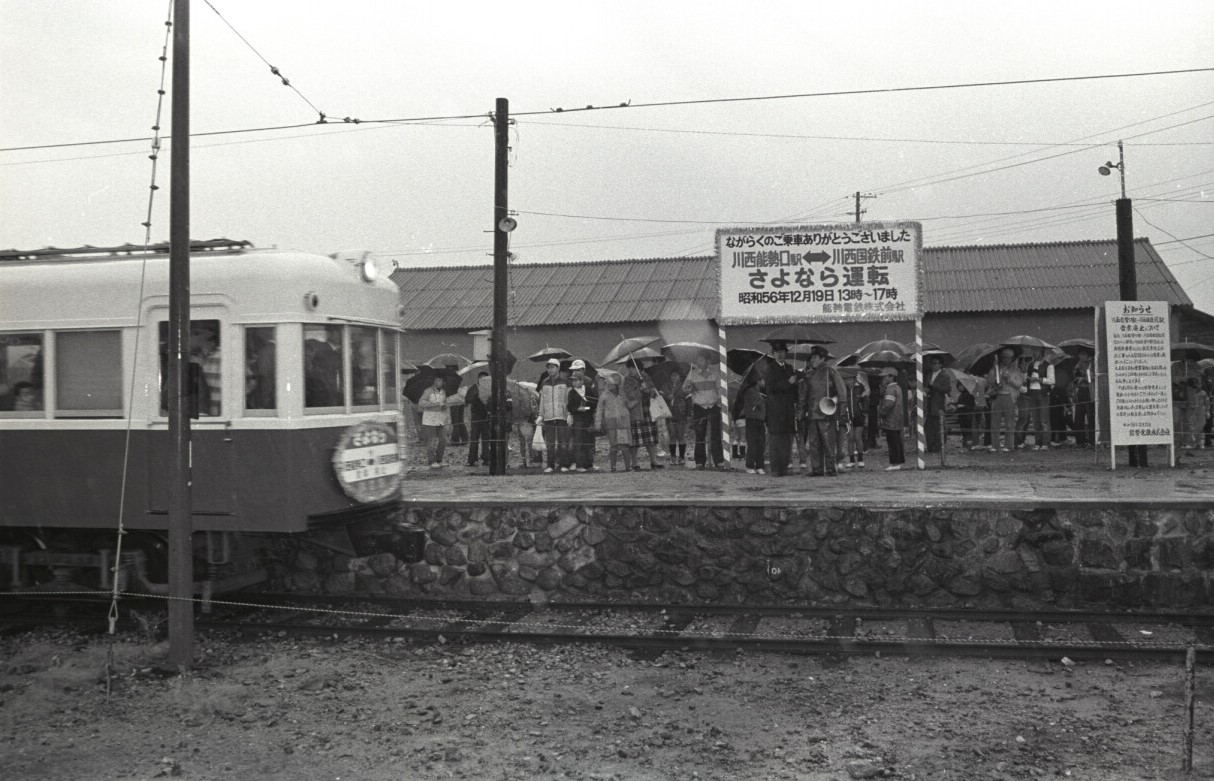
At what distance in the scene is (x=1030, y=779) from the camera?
5.86m

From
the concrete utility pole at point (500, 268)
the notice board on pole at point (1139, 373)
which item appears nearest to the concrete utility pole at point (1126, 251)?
the notice board on pole at point (1139, 373)

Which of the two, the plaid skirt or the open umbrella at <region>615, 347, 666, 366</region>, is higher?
the open umbrella at <region>615, 347, 666, 366</region>

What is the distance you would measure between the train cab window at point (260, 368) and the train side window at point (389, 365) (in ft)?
4.34

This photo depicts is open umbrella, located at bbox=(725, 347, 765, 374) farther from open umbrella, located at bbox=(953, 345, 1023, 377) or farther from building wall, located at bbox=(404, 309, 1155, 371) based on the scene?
building wall, located at bbox=(404, 309, 1155, 371)

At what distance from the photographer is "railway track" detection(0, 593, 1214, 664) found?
8578 mm

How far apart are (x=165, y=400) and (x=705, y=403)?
8578mm

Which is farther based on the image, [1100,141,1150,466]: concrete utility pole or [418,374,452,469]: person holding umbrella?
[418,374,452,469]: person holding umbrella

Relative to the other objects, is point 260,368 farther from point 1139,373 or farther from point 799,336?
point 1139,373

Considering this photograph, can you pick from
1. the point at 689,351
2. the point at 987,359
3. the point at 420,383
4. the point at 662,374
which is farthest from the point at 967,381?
the point at 420,383

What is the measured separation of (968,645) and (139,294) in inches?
294

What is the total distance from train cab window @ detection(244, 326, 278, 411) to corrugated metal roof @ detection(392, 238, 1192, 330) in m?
23.1

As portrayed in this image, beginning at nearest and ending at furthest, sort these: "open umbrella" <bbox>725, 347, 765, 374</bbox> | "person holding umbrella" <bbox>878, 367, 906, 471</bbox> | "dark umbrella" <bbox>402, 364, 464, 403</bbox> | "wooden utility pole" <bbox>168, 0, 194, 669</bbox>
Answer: "wooden utility pole" <bbox>168, 0, 194, 669</bbox>
"person holding umbrella" <bbox>878, 367, 906, 471</bbox>
"open umbrella" <bbox>725, 347, 765, 374</bbox>
"dark umbrella" <bbox>402, 364, 464, 403</bbox>

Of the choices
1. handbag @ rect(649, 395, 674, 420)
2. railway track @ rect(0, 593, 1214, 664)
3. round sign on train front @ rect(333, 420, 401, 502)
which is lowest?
railway track @ rect(0, 593, 1214, 664)

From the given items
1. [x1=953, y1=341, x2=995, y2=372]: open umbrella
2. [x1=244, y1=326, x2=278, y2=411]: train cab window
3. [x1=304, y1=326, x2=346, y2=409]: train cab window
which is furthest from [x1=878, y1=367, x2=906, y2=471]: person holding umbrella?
[x1=244, y1=326, x2=278, y2=411]: train cab window
